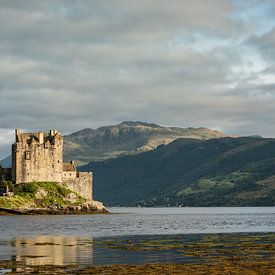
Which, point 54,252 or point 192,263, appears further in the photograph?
point 54,252

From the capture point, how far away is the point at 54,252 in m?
79.6

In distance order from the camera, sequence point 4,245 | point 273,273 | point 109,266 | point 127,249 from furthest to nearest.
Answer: point 4,245 < point 127,249 < point 109,266 < point 273,273

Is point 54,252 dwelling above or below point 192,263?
above

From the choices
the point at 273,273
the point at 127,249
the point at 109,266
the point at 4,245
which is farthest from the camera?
the point at 4,245

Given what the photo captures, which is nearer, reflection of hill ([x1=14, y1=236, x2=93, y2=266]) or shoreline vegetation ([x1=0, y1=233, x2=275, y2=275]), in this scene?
shoreline vegetation ([x1=0, y1=233, x2=275, y2=275])

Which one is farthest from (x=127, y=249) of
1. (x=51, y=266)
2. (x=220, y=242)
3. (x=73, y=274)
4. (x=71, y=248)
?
(x=73, y=274)

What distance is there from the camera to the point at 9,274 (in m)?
58.3

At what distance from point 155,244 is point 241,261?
87.3ft

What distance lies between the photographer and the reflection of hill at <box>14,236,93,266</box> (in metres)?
69.1

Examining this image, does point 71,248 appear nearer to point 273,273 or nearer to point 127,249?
point 127,249

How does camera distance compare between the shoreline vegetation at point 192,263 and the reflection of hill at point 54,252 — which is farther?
the reflection of hill at point 54,252

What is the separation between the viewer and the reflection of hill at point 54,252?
69.1m

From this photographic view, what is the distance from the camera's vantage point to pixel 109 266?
63.9 meters

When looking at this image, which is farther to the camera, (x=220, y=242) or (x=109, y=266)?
(x=220, y=242)
